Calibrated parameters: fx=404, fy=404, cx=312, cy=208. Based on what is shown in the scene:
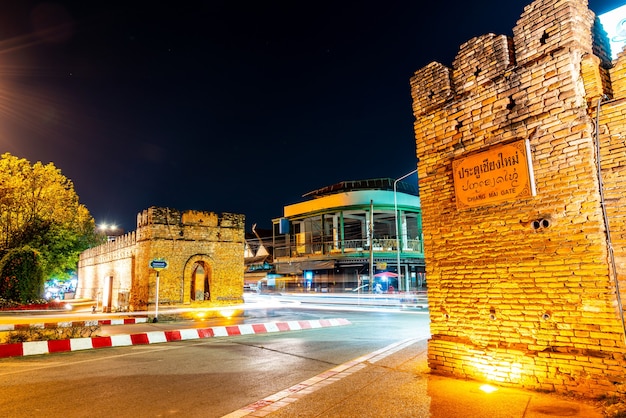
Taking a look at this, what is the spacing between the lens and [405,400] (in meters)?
5.67

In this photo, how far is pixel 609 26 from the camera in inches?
248

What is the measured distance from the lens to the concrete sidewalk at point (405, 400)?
199 inches

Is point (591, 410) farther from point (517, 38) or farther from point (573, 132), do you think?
point (517, 38)

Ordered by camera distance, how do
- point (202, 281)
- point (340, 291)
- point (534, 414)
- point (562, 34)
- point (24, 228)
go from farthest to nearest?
1. point (340, 291)
2. point (24, 228)
3. point (202, 281)
4. point (562, 34)
5. point (534, 414)

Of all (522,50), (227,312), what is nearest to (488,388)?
(522,50)

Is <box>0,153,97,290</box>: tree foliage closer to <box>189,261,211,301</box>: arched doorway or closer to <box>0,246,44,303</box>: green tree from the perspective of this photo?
<box>0,246,44,303</box>: green tree

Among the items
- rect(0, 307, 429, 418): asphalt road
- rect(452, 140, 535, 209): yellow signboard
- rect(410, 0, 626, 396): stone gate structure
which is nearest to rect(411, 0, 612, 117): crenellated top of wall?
rect(410, 0, 626, 396): stone gate structure

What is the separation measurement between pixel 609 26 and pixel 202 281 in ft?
65.5

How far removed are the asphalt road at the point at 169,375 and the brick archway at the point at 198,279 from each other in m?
8.83

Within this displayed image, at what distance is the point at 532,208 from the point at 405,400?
3.36 m

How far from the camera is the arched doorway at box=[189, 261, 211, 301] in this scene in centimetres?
2128

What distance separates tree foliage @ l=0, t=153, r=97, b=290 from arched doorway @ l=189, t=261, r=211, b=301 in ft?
36.7

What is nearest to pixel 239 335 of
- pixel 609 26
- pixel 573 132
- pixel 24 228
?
pixel 573 132

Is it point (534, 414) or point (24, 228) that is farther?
point (24, 228)
